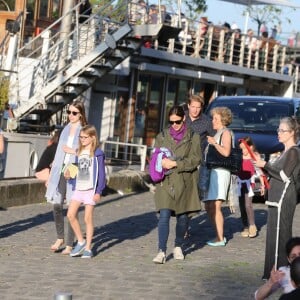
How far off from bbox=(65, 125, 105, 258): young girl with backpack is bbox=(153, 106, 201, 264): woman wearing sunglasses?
2.26ft

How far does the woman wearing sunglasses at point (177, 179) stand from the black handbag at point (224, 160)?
1234mm

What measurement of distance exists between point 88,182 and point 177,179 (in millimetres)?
1010

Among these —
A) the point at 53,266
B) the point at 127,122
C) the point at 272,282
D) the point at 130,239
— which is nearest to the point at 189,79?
the point at 127,122

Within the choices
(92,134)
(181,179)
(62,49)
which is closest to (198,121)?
(181,179)

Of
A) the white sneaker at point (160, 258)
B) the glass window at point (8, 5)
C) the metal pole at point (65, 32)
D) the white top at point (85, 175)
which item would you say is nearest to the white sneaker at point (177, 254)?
the white sneaker at point (160, 258)

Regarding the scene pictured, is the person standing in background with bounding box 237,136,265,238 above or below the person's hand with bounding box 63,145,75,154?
below

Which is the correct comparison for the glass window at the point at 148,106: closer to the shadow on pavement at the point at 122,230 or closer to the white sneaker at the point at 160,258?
the shadow on pavement at the point at 122,230

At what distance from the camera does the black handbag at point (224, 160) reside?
13211mm

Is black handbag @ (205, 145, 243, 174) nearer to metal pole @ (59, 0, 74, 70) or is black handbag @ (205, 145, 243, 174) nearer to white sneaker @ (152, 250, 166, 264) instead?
white sneaker @ (152, 250, 166, 264)

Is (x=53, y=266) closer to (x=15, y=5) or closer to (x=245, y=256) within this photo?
(x=245, y=256)

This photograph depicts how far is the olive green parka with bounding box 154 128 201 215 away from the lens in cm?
1173

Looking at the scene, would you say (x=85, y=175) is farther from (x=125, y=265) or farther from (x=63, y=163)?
(x=125, y=265)

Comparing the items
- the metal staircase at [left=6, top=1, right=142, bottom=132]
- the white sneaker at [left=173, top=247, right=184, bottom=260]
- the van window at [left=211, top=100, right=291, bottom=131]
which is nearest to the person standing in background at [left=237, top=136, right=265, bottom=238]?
the white sneaker at [left=173, top=247, right=184, bottom=260]

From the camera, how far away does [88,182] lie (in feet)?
39.3
